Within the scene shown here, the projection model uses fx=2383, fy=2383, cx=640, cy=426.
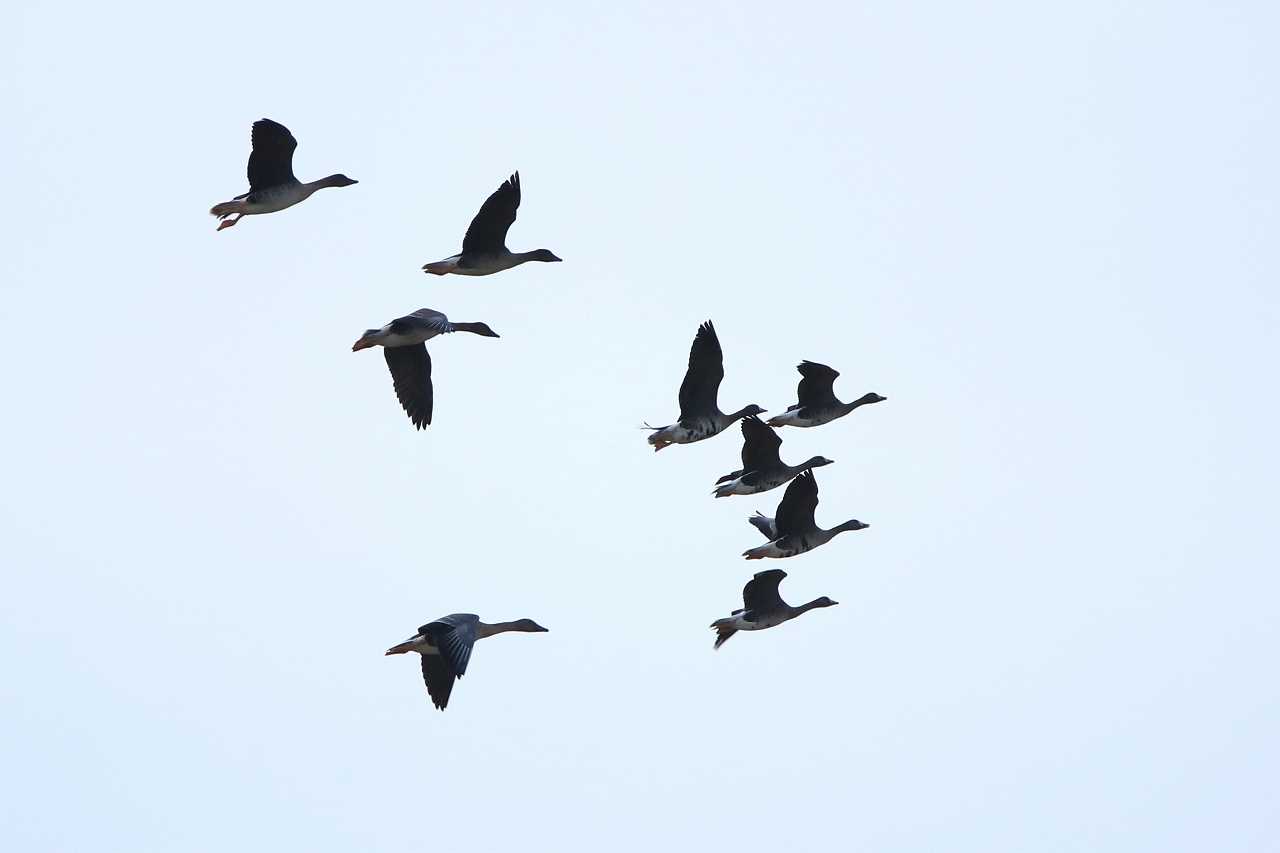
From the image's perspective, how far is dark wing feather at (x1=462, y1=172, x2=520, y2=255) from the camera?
38875mm

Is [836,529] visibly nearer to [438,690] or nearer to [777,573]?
[777,573]

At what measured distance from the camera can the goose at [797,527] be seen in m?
42.2

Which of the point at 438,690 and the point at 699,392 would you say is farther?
the point at 699,392

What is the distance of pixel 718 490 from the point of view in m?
43.2

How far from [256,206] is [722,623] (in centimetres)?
1095

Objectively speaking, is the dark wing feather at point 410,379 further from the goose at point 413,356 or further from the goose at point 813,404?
the goose at point 813,404

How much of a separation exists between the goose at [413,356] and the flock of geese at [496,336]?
0.7 inches

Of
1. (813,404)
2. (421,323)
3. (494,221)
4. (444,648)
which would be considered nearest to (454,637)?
(444,648)

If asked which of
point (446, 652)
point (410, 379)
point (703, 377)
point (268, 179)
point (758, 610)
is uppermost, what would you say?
point (268, 179)

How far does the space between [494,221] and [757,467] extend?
727cm

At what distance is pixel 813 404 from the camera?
4591 centimetres

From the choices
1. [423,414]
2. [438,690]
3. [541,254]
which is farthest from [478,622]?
[541,254]

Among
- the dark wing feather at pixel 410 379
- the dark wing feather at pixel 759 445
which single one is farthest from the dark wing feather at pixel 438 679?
the dark wing feather at pixel 759 445

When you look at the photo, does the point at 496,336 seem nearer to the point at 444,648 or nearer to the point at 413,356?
the point at 413,356
